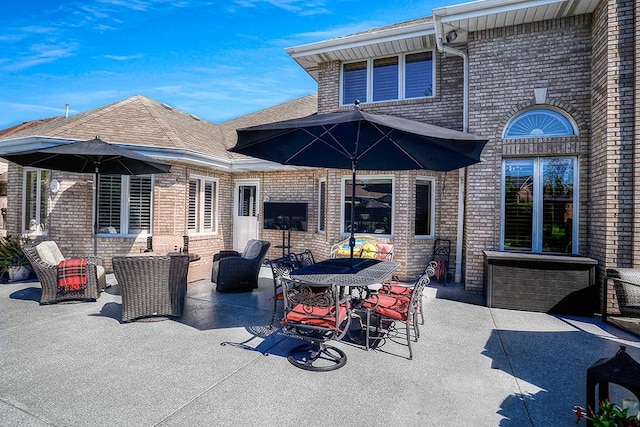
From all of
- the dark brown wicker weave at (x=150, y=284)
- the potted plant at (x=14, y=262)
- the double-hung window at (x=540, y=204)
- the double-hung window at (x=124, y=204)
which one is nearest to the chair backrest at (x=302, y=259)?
the dark brown wicker weave at (x=150, y=284)

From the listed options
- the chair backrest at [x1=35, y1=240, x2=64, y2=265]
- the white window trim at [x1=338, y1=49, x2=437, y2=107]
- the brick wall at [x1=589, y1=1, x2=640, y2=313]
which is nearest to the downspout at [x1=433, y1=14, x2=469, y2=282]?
the white window trim at [x1=338, y1=49, x2=437, y2=107]

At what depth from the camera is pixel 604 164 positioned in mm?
5395

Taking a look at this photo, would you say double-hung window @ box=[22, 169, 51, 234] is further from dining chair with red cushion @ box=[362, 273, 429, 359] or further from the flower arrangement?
the flower arrangement

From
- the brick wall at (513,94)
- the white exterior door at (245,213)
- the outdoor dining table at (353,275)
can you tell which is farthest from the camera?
the white exterior door at (245,213)

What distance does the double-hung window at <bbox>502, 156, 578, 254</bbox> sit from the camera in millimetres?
6184

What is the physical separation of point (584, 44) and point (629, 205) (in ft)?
10.2

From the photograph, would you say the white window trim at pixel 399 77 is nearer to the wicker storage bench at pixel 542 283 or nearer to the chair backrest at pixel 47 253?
the wicker storage bench at pixel 542 283

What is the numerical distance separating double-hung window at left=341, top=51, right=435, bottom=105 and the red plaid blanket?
6.77m

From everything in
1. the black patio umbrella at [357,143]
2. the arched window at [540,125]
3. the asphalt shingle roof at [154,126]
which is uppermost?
the asphalt shingle roof at [154,126]

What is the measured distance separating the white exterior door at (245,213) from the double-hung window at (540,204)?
265 inches

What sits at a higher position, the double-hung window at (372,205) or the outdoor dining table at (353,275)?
the double-hung window at (372,205)

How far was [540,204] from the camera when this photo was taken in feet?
20.9

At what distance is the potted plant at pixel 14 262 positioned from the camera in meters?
6.96

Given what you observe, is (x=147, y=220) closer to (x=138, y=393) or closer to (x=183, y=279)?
(x=183, y=279)
